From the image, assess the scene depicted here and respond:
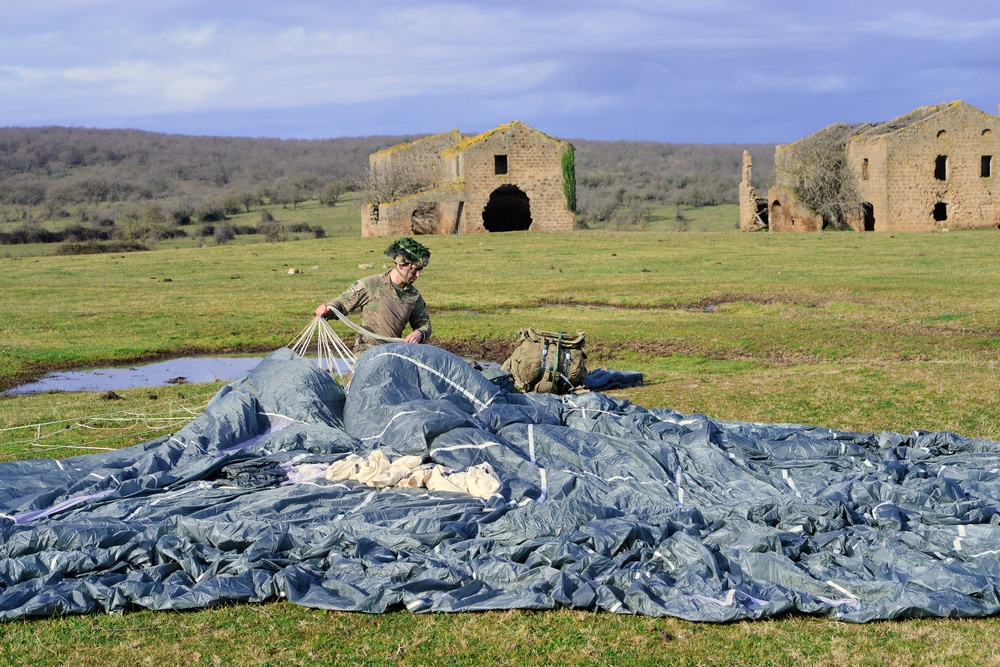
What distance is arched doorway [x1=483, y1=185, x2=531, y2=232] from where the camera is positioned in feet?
147

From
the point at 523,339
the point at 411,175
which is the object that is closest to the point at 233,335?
the point at 523,339

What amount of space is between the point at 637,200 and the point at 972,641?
221 feet

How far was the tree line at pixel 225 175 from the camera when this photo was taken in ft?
227

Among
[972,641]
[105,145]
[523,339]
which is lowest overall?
[972,641]

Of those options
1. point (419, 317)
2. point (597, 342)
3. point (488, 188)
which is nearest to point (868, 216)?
point (488, 188)

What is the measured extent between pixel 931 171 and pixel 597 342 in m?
30.0

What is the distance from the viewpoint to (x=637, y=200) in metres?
71.1

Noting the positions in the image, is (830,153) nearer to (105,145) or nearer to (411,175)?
(411,175)

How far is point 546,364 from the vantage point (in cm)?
1055

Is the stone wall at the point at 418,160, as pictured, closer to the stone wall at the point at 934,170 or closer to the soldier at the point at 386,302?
the stone wall at the point at 934,170

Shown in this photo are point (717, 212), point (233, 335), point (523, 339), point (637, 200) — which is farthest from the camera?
point (637, 200)

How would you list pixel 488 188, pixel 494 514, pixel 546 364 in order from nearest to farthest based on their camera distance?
pixel 494 514 → pixel 546 364 → pixel 488 188

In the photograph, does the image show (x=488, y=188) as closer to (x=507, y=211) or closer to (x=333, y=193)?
(x=507, y=211)

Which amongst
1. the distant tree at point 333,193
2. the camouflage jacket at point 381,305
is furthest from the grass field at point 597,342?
the distant tree at point 333,193
